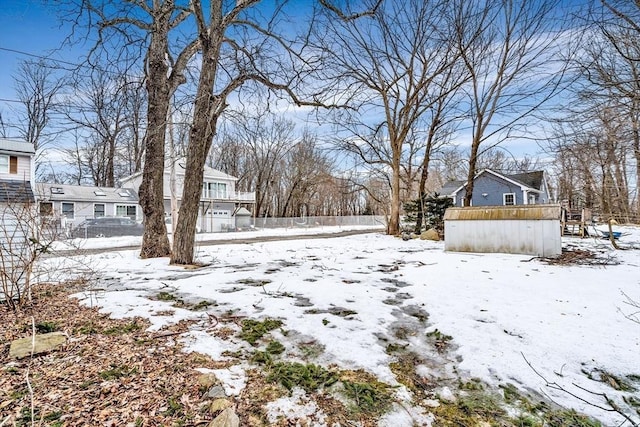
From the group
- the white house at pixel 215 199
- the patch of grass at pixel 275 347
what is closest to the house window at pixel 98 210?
the white house at pixel 215 199

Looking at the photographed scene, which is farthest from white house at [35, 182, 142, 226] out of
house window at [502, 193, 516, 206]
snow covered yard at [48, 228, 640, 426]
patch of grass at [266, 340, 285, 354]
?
house window at [502, 193, 516, 206]

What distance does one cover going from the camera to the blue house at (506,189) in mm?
22500

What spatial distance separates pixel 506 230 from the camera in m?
8.16

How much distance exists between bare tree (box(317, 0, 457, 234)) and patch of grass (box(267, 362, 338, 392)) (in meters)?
9.74

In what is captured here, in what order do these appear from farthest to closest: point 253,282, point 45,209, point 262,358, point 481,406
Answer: point 253,282
point 45,209
point 262,358
point 481,406

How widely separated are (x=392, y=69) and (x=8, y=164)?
17.8 metres

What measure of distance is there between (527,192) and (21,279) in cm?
2641

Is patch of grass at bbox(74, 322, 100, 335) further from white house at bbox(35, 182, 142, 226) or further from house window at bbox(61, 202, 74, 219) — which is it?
house window at bbox(61, 202, 74, 219)

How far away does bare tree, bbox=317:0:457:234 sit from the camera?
12.1 metres

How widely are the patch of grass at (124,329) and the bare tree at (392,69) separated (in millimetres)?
9404

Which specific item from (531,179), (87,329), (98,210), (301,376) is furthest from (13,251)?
(531,179)

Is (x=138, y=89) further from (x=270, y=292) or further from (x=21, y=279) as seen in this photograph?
(x=270, y=292)

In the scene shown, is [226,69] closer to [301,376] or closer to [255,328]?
[255,328]

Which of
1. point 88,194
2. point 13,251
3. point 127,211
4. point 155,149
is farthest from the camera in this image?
point 127,211
